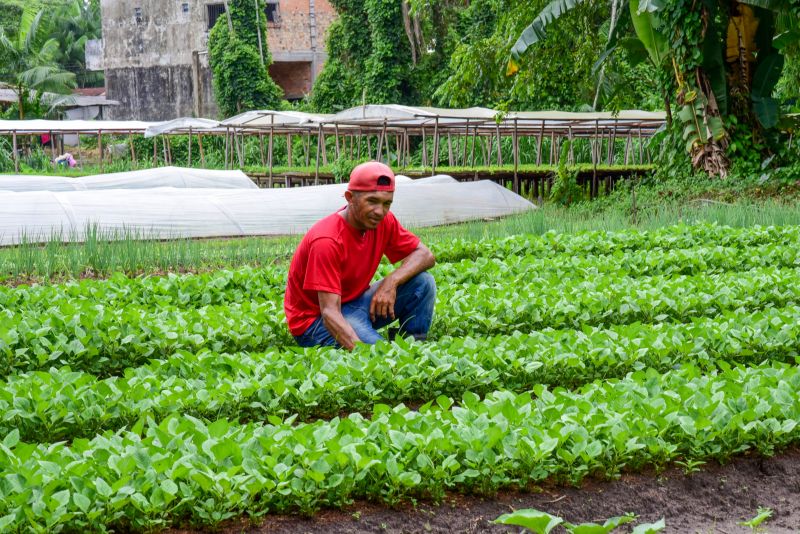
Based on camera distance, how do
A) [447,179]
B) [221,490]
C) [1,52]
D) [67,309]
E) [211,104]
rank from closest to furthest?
[221,490], [67,309], [447,179], [1,52], [211,104]

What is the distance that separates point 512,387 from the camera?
4957 mm

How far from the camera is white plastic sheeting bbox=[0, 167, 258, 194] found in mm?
17422

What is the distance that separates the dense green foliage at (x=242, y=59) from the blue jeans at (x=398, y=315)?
30.7 meters

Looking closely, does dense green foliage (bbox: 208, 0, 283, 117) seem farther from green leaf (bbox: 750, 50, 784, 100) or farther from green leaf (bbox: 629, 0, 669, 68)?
green leaf (bbox: 750, 50, 784, 100)

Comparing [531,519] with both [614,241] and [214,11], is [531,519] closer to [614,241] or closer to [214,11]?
[614,241]

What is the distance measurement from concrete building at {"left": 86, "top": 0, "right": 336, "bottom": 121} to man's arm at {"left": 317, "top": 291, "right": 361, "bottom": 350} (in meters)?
34.4

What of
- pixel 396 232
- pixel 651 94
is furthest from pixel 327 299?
pixel 651 94

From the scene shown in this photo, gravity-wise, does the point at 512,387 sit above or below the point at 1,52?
below

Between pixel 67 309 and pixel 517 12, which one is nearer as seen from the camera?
pixel 67 309

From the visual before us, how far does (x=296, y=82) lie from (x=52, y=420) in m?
37.6

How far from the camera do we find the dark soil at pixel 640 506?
330 cm

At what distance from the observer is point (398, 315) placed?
5.81m

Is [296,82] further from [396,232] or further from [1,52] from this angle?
[396,232]

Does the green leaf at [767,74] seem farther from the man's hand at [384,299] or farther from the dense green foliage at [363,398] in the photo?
the man's hand at [384,299]
